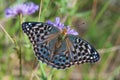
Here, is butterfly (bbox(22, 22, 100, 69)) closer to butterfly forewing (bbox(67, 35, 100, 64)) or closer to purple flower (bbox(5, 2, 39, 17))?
butterfly forewing (bbox(67, 35, 100, 64))

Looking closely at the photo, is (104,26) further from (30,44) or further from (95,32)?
(30,44)

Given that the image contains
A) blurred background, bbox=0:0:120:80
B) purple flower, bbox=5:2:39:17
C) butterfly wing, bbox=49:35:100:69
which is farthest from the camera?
blurred background, bbox=0:0:120:80

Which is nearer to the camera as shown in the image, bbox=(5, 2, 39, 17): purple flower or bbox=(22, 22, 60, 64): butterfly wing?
bbox=(22, 22, 60, 64): butterfly wing

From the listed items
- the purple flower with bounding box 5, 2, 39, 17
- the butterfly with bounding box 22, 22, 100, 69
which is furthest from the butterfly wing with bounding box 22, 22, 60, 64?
the purple flower with bounding box 5, 2, 39, 17

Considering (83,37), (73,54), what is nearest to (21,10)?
(73,54)

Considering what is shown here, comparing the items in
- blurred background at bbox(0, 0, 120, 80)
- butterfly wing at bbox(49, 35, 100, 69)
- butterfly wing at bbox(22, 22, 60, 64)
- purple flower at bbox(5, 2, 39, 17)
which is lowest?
blurred background at bbox(0, 0, 120, 80)

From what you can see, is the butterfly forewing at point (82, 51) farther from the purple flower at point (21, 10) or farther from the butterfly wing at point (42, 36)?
the purple flower at point (21, 10)
